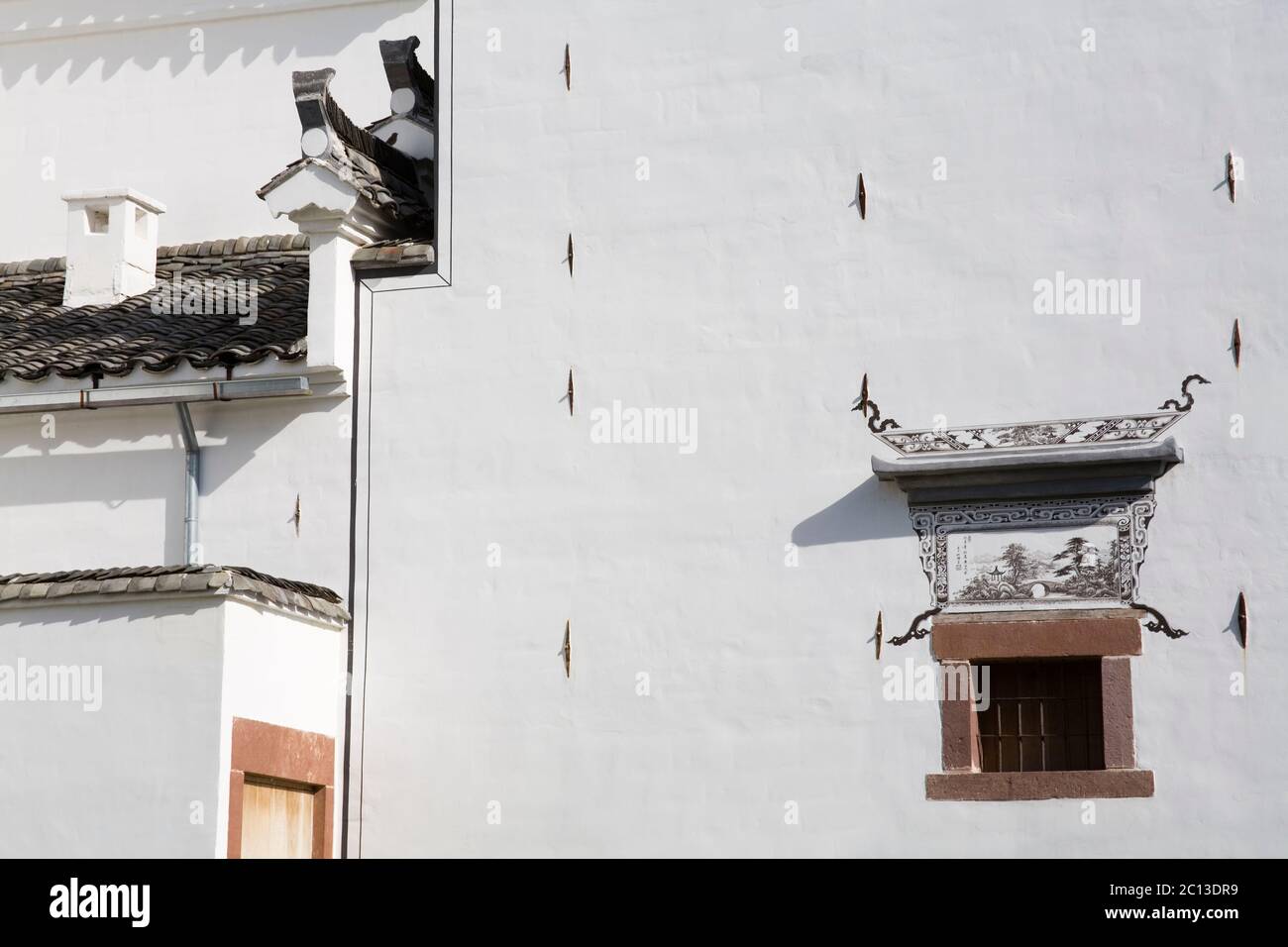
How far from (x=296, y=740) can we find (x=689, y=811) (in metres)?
2.24

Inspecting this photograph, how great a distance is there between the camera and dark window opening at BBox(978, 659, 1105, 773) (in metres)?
11.5

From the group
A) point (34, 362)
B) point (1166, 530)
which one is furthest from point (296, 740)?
point (1166, 530)

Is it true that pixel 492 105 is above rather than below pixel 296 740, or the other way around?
above

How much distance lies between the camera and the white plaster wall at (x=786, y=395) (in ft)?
37.5

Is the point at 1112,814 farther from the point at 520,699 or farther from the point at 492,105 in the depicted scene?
the point at 492,105

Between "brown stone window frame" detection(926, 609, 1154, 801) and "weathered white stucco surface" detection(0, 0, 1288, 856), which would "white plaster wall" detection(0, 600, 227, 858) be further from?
"brown stone window frame" detection(926, 609, 1154, 801)

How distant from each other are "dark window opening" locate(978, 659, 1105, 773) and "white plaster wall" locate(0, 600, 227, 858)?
4175 millimetres

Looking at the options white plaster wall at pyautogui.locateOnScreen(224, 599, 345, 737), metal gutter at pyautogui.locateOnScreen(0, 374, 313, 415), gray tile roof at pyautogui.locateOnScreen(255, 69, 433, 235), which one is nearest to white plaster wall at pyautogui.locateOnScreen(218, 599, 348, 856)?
white plaster wall at pyautogui.locateOnScreen(224, 599, 345, 737)

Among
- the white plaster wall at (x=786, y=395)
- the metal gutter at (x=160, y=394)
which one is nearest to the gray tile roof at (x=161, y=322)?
the metal gutter at (x=160, y=394)

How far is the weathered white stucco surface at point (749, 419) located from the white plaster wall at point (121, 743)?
1.28m

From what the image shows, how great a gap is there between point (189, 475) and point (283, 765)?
208cm

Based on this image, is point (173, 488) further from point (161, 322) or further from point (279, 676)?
point (279, 676)

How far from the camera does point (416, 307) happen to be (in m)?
12.9

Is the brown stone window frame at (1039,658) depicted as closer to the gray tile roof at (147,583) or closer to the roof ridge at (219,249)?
the gray tile roof at (147,583)
